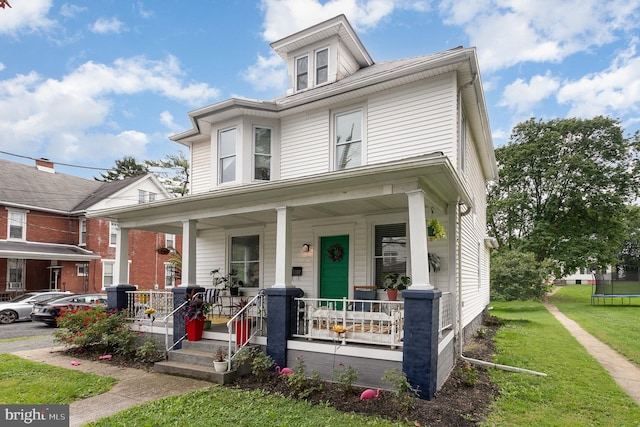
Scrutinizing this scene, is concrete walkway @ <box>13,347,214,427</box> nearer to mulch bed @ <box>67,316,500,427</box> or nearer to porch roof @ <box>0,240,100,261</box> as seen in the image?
mulch bed @ <box>67,316,500,427</box>

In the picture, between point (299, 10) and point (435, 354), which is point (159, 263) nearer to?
point (299, 10)

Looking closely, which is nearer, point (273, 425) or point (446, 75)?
point (273, 425)

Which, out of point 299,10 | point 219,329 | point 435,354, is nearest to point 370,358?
point 435,354

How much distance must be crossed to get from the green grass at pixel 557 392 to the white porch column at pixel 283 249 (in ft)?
12.1

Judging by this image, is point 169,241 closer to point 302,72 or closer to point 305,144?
point 302,72

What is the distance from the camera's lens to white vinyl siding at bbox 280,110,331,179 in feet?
31.0

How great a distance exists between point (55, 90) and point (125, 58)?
14.2 ft

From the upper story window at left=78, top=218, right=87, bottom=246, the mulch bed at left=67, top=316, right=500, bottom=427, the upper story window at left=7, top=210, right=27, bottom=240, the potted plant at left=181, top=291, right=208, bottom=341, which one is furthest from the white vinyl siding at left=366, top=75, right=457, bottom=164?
Answer: the upper story window at left=78, top=218, right=87, bottom=246

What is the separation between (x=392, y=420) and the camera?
15.9ft

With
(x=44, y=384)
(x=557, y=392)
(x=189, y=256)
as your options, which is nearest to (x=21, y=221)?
(x=189, y=256)

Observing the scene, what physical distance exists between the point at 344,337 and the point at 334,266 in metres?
2.98

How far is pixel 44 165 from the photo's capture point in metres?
24.9

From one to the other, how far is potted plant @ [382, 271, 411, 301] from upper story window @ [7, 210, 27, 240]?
68.5 feet

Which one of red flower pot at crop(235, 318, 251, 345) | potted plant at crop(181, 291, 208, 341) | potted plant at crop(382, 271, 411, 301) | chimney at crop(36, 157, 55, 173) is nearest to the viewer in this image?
red flower pot at crop(235, 318, 251, 345)
